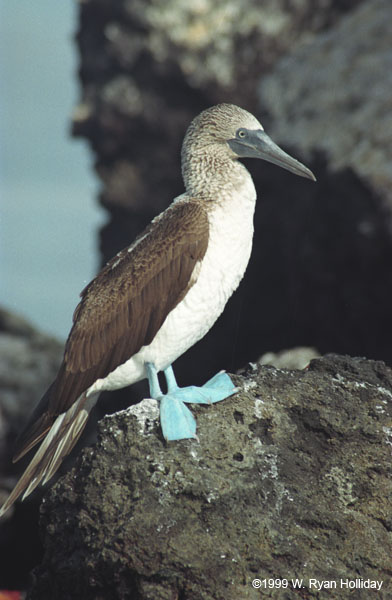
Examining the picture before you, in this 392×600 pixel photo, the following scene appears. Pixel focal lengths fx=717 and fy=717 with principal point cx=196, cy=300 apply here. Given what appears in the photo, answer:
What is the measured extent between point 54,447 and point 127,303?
3.19ft

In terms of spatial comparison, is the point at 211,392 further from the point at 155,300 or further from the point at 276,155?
the point at 276,155

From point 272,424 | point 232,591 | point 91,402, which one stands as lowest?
point 232,591

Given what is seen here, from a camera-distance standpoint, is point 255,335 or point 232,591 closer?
point 232,591

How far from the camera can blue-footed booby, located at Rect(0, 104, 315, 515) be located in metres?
4.26

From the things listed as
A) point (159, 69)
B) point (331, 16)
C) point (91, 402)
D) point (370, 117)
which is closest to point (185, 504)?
point (91, 402)

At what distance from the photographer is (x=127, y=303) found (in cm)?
434

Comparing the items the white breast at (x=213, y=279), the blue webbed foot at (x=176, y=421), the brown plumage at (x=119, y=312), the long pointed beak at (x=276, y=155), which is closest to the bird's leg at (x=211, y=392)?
the blue webbed foot at (x=176, y=421)

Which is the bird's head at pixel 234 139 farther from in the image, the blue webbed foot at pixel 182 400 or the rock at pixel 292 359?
the rock at pixel 292 359

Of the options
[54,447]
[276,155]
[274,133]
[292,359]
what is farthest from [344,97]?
[54,447]

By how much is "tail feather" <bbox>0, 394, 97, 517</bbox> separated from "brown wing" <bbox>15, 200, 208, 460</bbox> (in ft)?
0.23

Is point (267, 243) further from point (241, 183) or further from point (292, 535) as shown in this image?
point (292, 535)

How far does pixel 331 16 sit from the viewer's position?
12.2m

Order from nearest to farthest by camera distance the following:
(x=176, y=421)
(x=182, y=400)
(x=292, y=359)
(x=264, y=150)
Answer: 1. (x=176, y=421)
2. (x=182, y=400)
3. (x=264, y=150)
4. (x=292, y=359)

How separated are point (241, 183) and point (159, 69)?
7943 millimetres
